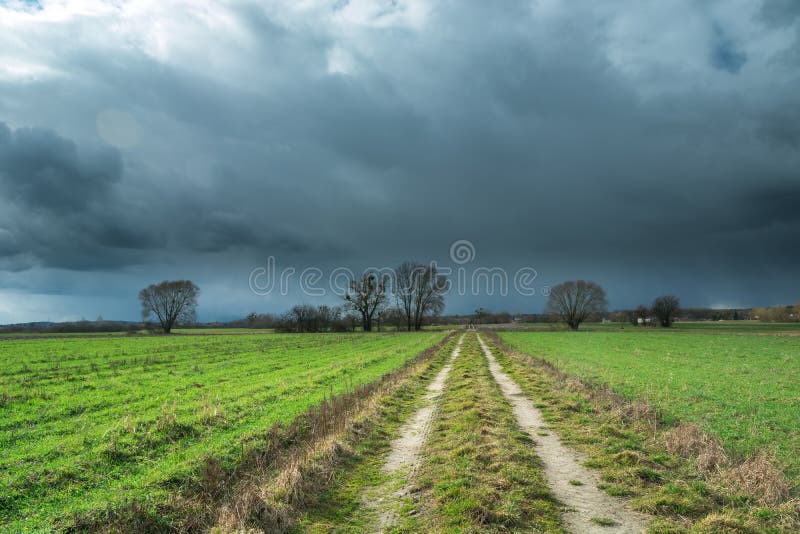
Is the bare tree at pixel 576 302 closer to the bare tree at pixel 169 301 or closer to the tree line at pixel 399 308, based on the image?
the tree line at pixel 399 308

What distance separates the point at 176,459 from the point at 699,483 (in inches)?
411

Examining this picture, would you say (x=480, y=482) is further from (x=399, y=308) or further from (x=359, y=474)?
(x=399, y=308)

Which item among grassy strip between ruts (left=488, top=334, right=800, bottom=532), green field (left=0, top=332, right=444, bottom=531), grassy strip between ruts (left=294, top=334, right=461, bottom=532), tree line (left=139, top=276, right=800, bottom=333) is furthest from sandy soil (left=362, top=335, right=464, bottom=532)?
tree line (left=139, top=276, right=800, bottom=333)

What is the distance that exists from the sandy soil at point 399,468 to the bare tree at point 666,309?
13673 cm

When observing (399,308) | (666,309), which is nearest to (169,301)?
(399,308)

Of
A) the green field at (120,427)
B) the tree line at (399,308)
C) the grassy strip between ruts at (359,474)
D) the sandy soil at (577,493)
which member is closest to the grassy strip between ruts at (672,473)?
the sandy soil at (577,493)

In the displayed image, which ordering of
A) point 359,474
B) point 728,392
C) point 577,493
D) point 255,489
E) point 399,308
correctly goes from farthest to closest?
point 399,308 → point 728,392 → point 359,474 → point 577,493 → point 255,489

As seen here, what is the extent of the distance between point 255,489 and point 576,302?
392 feet

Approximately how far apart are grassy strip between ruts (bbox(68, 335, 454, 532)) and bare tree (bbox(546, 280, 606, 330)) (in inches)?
4452

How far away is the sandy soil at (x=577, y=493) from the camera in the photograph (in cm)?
617

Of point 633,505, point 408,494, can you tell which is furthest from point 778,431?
point 408,494

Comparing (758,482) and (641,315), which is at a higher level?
(758,482)

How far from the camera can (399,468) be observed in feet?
29.0

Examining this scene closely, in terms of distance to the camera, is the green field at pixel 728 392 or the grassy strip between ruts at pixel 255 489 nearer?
the grassy strip between ruts at pixel 255 489
